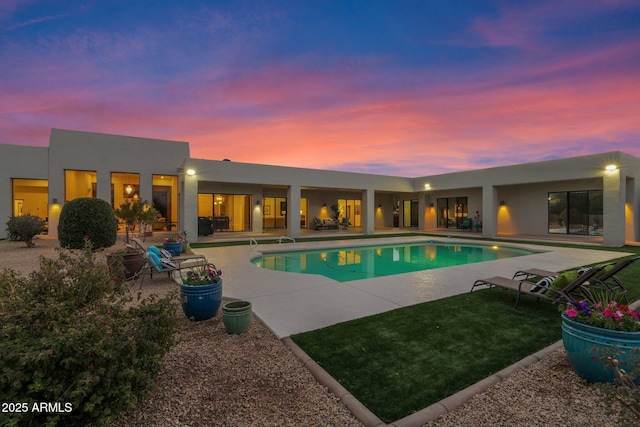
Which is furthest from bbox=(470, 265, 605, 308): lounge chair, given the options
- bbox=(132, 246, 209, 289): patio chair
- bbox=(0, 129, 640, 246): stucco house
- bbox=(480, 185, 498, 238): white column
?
bbox=(480, 185, 498, 238): white column

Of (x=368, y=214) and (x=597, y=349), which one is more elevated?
(x=368, y=214)

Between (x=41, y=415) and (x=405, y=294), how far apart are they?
5.09 meters

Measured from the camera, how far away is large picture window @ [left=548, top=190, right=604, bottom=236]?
16.1 metres

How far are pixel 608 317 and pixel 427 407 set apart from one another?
6.04ft

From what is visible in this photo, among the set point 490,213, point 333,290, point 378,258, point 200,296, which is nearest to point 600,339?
point 333,290

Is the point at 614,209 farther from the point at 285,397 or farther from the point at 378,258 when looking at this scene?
the point at 285,397

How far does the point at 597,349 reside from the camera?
96.7 inches

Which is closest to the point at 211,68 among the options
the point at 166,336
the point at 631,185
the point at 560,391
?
the point at 166,336

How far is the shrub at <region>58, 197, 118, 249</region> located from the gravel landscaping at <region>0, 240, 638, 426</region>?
9.57 m

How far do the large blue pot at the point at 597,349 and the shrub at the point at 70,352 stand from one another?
140 inches

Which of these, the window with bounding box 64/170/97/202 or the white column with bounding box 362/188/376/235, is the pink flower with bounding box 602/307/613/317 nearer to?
the white column with bounding box 362/188/376/235

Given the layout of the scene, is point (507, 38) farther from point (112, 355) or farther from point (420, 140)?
point (112, 355)

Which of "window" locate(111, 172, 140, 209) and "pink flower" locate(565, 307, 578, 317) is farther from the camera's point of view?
"window" locate(111, 172, 140, 209)

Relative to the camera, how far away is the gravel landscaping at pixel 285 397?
2.29 m
